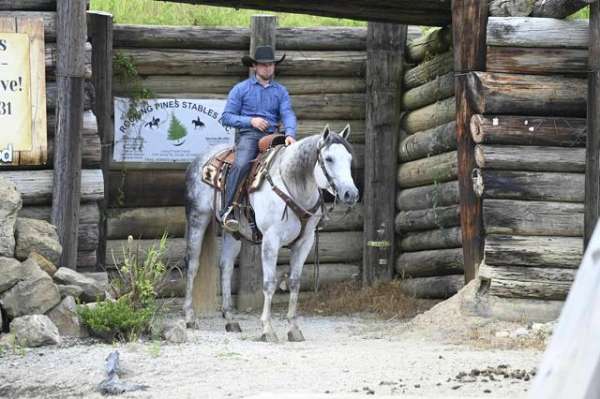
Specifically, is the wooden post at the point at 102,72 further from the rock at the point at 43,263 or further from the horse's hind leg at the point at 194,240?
the rock at the point at 43,263

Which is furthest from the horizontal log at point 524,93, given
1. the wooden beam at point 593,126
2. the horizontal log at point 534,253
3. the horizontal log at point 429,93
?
the horizontal log at point 429,93

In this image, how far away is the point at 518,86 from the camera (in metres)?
9.88

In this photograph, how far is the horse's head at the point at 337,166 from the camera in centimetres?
914

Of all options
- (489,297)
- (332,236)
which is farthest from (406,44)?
(489,297)

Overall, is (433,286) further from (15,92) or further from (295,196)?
(15,92)

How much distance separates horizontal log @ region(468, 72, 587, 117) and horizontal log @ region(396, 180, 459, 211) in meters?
2.18

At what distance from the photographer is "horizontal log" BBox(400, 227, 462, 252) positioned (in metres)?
12.2

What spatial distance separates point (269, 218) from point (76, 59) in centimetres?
237

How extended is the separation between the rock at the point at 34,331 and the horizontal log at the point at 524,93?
4392mm

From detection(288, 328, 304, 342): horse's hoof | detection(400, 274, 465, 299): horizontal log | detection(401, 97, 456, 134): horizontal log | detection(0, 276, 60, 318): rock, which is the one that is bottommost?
detection(288, 328, 304, 342): horse's hoof

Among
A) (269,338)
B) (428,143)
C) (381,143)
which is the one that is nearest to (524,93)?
(428,143)

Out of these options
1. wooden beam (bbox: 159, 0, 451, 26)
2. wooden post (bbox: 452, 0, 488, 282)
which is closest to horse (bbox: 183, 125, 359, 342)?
wooden post (bbox: 452, 0, 488, 282)

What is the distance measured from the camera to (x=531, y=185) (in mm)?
9891

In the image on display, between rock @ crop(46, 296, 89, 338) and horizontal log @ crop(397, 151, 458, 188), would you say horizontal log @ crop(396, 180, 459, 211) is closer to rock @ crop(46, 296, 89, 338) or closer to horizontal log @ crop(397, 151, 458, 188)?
horizontal log @ crop(397, 151, 458, 188)
